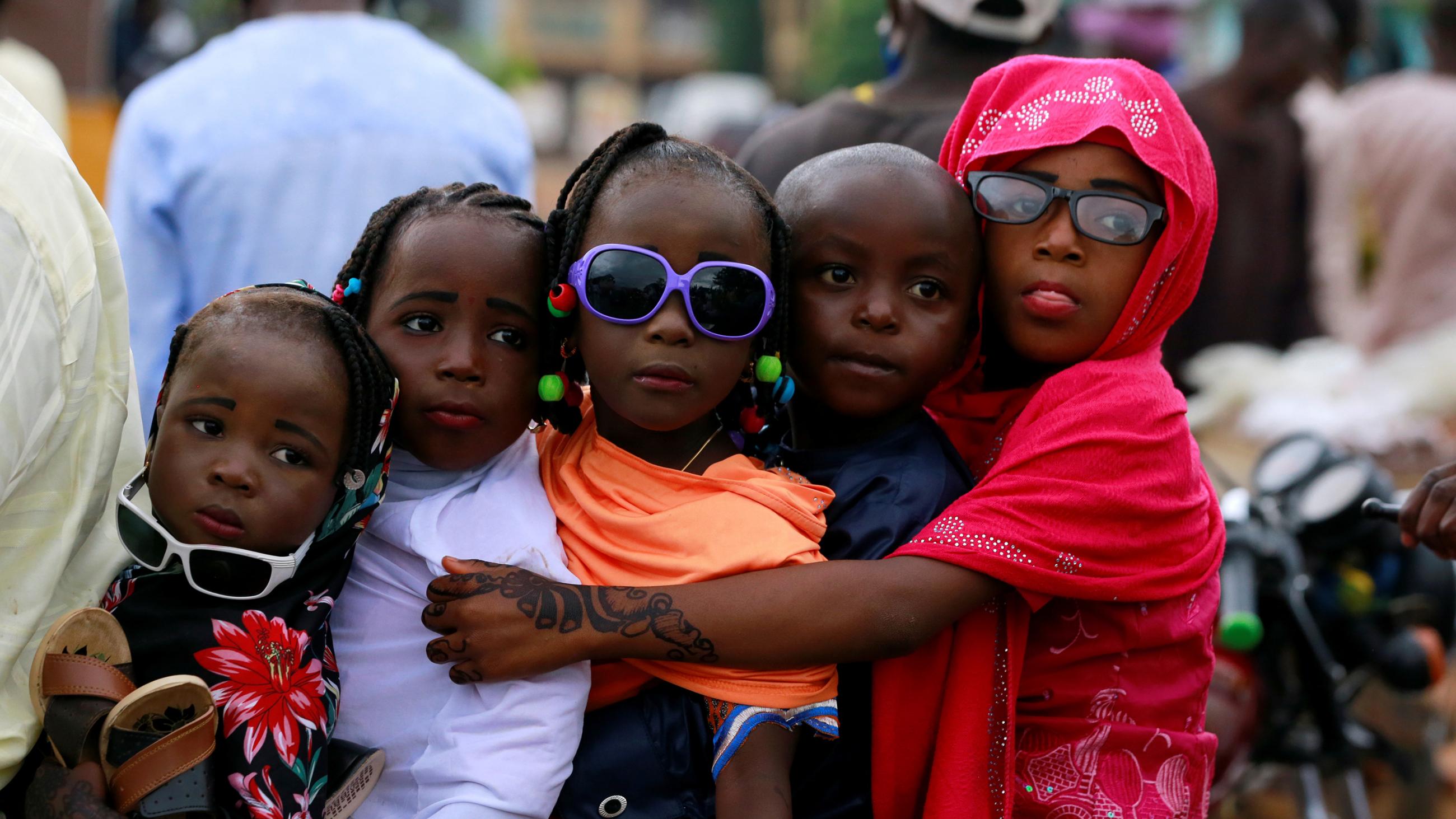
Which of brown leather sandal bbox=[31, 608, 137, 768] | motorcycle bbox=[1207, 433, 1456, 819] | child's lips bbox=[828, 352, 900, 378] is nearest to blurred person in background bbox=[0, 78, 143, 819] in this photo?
brown leather sandal bbox=[31, 608, 137, 768]

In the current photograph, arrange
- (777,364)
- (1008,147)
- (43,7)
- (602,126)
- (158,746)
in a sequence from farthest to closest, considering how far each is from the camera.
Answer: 1. (602,126)
2. (43,7)
3. (1008,147)
4. (777,364)
5. (158,746)

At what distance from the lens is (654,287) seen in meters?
2.18

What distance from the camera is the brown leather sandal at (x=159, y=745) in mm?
1828

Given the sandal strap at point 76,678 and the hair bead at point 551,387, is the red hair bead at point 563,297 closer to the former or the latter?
the hair bead at point 551,387

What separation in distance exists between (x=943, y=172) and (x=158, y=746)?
161cm

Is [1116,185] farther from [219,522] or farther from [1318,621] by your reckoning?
[1318,621]

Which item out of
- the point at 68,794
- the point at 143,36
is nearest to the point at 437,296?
the point at 68,794

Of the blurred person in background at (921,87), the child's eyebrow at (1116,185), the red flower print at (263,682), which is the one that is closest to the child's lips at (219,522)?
the red flower print at (263,682)

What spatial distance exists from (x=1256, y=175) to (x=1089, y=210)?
185 inches

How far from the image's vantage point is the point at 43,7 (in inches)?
338

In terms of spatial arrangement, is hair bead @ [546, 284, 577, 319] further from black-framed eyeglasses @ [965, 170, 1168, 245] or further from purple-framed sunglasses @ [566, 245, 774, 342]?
black-framed eyeglasses @ [965, 170, 1168, 245]

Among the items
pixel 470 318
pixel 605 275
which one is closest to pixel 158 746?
pixel 470 318

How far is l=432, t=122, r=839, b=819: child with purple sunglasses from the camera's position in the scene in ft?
6.98

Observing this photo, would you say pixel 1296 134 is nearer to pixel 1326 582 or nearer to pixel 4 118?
pixel 1326 582
